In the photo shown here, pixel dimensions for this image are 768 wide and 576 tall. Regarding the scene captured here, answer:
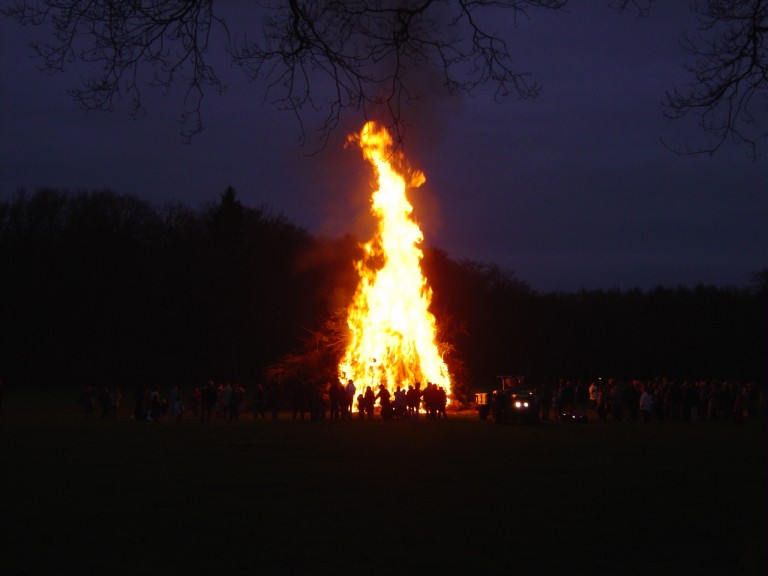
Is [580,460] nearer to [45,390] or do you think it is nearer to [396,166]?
[396,166]

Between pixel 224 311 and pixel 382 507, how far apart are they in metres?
61.6

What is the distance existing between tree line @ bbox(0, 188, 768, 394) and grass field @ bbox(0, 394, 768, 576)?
3668cm

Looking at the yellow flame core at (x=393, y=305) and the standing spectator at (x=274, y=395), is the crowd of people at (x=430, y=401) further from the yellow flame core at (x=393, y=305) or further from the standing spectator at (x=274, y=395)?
the yellow flame core at (x=393, y=305)

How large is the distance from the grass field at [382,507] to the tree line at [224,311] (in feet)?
120

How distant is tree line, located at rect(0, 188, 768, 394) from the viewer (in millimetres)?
65750

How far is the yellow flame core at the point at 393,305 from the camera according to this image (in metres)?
41.9

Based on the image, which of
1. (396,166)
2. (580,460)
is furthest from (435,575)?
(396,166)

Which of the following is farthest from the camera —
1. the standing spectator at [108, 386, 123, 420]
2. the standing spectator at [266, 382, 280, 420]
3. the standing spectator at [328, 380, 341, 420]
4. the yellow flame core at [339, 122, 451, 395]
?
the yellow flame core at [339, 122, 451, 395]

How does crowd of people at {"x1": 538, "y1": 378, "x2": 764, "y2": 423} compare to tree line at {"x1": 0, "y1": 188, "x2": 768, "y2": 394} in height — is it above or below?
below

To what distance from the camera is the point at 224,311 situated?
237ft

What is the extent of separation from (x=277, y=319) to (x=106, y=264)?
12636mm

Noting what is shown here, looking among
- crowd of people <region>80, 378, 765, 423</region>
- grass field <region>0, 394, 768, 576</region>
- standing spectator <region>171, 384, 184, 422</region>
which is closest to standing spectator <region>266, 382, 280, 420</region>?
crowd of people <region>80, 378, 765, 423</region>

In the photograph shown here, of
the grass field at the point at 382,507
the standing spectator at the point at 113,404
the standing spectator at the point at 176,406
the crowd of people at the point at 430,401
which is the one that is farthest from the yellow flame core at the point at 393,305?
the grass field at the point at 382,507

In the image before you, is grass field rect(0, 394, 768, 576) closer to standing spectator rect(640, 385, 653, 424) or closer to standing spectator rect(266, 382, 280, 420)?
standing spectator rect(640, 385, 653, 424)
